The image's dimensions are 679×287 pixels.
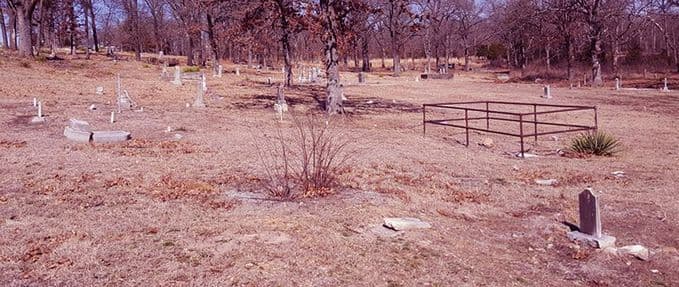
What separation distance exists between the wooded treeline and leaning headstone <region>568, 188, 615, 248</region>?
12060mm

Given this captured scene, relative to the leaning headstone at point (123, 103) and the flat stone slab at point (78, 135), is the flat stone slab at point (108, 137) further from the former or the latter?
the leaning headstone at point (123, 103)

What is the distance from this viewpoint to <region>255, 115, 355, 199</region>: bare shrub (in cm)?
725

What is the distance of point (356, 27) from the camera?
22688mm

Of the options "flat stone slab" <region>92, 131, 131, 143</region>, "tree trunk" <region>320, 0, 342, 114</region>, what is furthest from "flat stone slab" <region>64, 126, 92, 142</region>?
"tree trunk" <region>320, 0, 342, 114</region>

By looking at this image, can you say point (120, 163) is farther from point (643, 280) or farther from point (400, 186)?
point (643, 280)

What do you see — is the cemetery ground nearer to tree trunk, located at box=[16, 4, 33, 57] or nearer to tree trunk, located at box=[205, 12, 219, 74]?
tree trunk, located at box=[16, 4, 33, 57]

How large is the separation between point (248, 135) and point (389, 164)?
14.3 feet

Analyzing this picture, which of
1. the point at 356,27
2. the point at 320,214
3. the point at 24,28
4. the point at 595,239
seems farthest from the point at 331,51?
the point at 24,28

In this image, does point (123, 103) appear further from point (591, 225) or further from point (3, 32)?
point (3, 32)

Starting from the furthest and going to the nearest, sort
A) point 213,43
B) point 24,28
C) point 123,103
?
point 213,43 < point 24,28 < point 123,103

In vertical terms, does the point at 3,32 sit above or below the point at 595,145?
above

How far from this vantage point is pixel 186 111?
17.7m

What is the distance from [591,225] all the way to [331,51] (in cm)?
1286

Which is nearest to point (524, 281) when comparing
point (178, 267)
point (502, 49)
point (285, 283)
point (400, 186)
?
point (285, 283)
